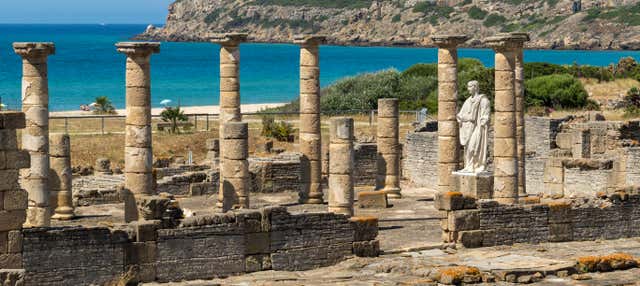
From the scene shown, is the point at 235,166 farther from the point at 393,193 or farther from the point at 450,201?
the point at 393,193

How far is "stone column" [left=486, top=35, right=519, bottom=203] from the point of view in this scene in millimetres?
28719

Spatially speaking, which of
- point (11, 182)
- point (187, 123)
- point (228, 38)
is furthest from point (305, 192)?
point (187, 123)

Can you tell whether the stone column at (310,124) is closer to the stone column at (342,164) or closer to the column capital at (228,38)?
the column capital at (228,38)

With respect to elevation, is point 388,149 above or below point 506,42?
below

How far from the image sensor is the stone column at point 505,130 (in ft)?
94.2

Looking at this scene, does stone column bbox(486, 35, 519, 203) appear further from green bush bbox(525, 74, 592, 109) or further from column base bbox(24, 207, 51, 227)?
green bush bbox(525, 74, 592, 109)

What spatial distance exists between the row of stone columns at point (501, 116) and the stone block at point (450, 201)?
3535 mm

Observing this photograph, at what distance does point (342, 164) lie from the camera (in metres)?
27.2

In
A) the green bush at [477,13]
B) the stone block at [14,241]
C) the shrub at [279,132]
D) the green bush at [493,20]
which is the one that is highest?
the green bush at [477,13]

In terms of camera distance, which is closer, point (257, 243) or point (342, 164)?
point (257, 243)

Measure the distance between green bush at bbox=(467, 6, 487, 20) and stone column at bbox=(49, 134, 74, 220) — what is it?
140601mm

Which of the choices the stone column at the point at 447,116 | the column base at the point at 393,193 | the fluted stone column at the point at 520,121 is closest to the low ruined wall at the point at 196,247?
the stone column at the point at 447,116

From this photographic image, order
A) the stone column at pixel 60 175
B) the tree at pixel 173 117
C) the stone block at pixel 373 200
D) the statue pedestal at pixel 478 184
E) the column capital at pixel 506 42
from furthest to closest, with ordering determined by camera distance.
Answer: the tree at pixel 173 117 → the stone block at pixel 373 200 → the stone column at pixel 60 175 → the statue pedestal at pixel 478 184 → the column capital at pixel 506 42

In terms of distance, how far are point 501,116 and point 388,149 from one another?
172 inches
